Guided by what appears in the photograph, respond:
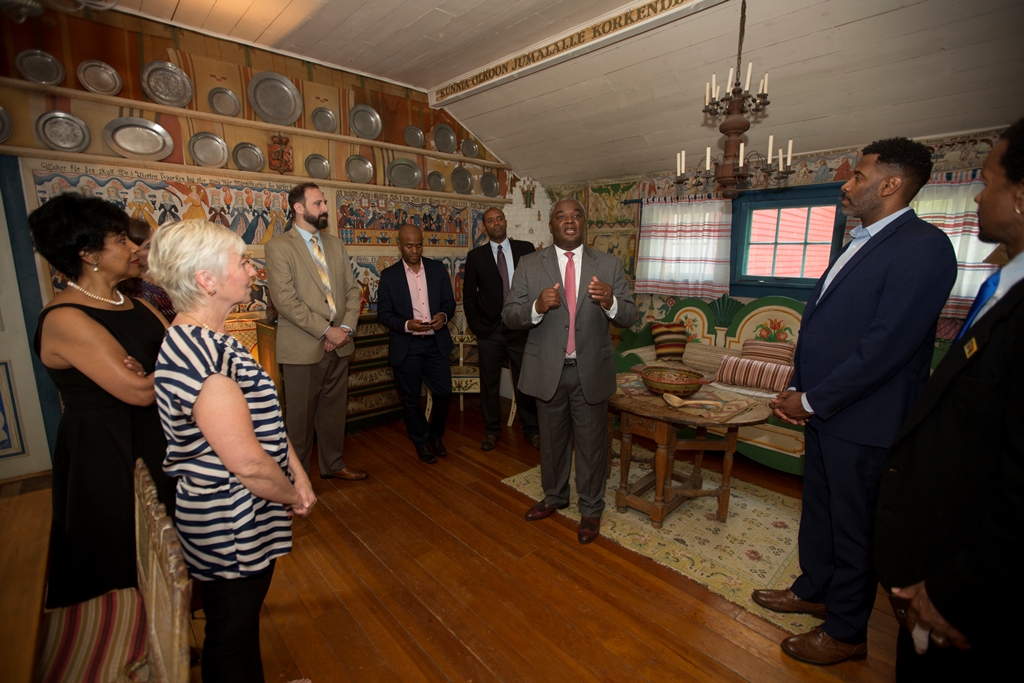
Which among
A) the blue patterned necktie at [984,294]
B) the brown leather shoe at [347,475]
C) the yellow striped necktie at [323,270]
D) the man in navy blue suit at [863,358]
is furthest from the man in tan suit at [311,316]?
the blue patterned necktie at [984,294]

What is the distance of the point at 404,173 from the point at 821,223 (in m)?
3.95

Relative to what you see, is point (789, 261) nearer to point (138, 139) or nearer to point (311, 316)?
point (311, 316)

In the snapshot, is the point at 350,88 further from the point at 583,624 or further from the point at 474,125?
the point at 583,624

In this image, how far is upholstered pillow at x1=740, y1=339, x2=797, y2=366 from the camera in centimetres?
386

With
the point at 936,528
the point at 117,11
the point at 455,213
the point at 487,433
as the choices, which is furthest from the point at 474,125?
the point at 936,528

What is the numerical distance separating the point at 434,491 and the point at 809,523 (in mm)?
2234

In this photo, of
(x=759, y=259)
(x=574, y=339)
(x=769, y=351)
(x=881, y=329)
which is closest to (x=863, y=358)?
(x=881, y=329)

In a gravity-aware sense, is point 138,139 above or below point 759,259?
above

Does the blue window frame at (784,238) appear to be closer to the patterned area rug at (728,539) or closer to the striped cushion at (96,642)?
the patterned area rug at (728,539)

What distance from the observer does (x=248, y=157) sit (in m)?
3.77

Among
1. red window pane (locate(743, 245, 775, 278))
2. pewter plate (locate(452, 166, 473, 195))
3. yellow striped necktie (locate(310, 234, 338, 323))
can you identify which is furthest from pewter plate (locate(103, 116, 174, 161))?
red window pane (locate(743, 245, 775, 278))

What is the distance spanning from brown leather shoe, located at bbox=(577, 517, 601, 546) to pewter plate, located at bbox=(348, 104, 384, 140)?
393 cm

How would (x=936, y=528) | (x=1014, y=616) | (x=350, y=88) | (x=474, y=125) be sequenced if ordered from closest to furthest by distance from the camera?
(x=1014, y=616) → (x=936, y=528) → (x=350, y=88) → (x=474, y=125)

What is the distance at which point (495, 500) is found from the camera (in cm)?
310
